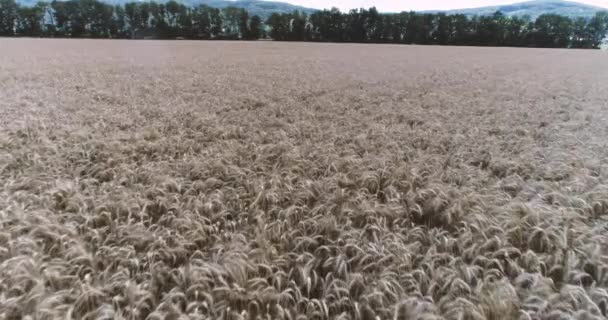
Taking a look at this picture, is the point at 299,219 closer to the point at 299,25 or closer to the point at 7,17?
the point at 299,25

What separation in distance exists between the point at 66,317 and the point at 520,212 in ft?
16.4

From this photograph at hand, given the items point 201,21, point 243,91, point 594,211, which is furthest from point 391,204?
point 201,21

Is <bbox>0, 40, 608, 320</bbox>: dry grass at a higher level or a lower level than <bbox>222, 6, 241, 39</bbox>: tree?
lower

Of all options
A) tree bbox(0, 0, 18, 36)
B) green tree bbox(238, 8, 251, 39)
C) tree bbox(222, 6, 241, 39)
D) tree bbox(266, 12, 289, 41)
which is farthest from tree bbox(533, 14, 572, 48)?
tree bbox(0, 0, 18, 36)

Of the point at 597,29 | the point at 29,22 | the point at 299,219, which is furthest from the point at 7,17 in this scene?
the point at 597,29

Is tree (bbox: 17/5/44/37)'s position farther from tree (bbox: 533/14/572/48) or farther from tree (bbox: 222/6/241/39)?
tree (bbox: 533/14/572/48)

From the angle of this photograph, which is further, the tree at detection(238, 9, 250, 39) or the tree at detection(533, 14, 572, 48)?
the tree at detection(238, 9, 250, 39)

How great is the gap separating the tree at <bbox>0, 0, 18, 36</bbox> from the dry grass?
9736 cm

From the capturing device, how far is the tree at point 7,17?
75.8m

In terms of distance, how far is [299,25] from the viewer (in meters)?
86.3

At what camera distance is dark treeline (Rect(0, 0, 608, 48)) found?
269 ft

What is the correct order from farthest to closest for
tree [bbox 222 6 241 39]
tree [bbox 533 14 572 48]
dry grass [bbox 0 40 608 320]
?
1. tree [bbox 222 6 241 39]
2. tree [bbox 533 14 572 48]
3. dry grass [bbox 0 40 608 320]

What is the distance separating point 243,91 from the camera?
14062 mm

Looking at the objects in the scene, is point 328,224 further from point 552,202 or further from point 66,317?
point 552,202
